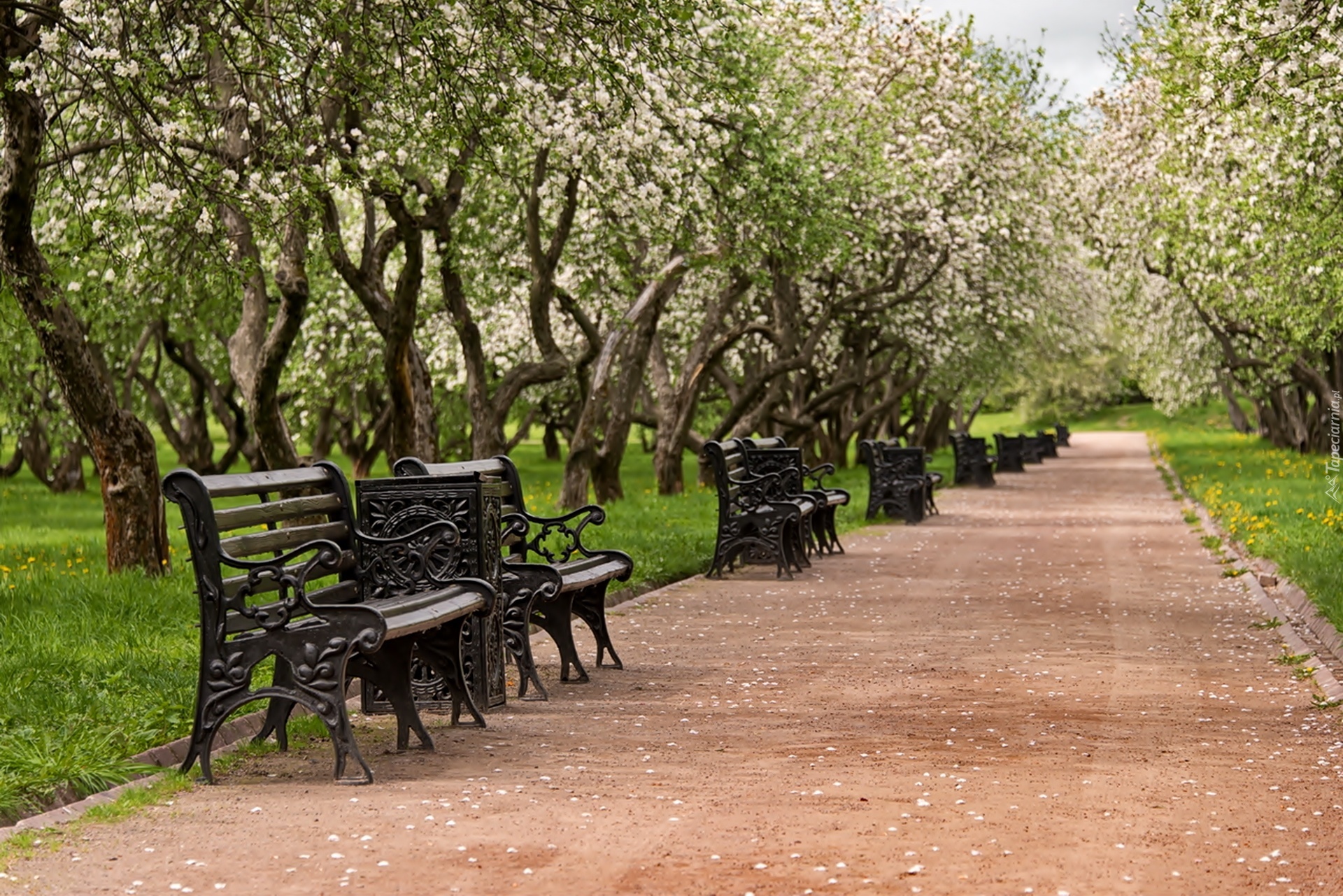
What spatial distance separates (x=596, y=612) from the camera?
9391 mm

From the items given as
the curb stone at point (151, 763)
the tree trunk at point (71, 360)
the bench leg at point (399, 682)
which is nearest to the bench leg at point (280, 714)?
the curb stone at point (151, 763)

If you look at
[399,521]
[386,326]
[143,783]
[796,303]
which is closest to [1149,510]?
[796,303]

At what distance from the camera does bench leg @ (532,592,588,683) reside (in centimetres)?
887

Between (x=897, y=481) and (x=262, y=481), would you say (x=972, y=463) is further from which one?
(x=262, y=481)

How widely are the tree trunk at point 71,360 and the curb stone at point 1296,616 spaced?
831 cm

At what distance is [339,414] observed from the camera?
130ft

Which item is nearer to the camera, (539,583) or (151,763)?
(151,763)

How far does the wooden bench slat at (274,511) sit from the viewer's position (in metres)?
6.70

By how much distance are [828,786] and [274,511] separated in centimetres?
264

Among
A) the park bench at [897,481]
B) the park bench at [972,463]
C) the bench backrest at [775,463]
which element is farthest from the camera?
the park bench at [972,463]

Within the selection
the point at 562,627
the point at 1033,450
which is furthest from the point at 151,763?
the point at 1033,450

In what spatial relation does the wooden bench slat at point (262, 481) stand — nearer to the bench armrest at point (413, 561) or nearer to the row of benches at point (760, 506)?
the bench armrest at point (413, 561)

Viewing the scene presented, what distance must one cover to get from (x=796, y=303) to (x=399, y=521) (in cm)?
2335

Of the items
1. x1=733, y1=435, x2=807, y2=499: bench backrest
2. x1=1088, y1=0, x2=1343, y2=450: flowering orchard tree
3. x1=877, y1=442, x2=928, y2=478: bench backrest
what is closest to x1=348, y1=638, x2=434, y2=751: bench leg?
x1=1088, y1=0, x2=1343, y2=450: flowering orchard tree
